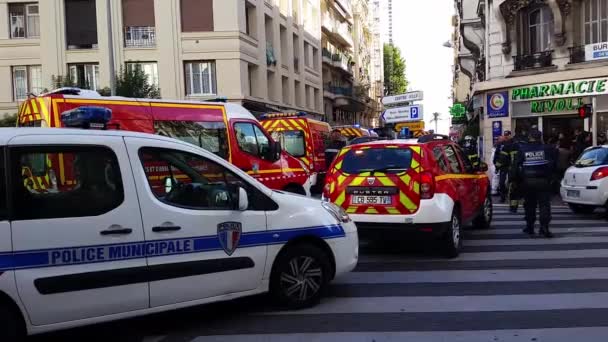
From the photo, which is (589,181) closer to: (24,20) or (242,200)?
(242,200)

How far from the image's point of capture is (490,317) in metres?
5.02

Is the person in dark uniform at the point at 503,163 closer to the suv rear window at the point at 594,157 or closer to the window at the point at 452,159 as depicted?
the suv rear window at the point at 594,157

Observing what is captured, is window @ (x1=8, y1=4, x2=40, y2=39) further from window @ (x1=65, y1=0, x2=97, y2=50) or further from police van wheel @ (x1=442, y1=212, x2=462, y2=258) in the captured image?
police van wheel @ (x1=442, y1=212, x2=462, y2=258)

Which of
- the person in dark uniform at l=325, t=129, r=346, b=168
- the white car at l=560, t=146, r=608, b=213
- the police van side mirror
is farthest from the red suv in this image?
the person in dark uniform at l=325, t=129, r=346, b=168

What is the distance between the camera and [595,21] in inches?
775

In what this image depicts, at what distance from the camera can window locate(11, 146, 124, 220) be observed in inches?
159

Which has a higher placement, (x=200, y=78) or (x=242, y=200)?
(x=200, y=78)

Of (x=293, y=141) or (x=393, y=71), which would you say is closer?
(x=293, y=141)

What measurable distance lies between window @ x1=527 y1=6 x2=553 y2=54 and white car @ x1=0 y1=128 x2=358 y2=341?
61.7ft

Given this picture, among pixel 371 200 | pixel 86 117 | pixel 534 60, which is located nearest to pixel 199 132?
pixel 371 200

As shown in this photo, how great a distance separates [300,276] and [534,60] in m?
19.0

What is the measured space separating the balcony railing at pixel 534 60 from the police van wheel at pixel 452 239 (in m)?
15.5

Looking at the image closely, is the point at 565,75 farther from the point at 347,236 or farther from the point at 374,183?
the point at 347,236

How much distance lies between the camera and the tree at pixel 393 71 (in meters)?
94.9
